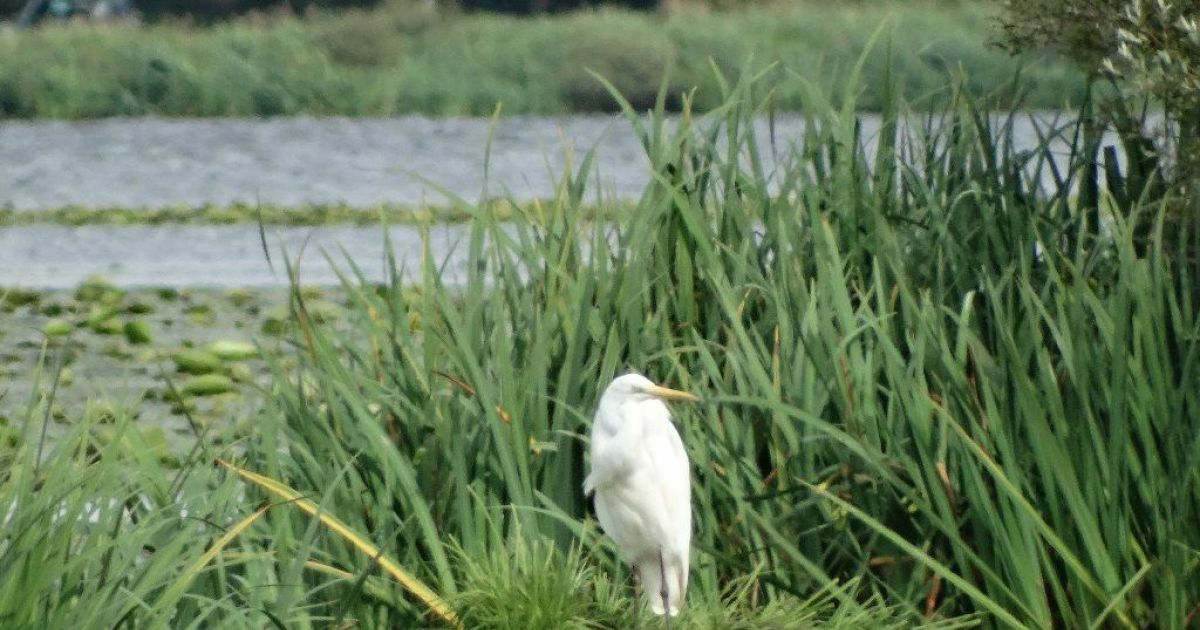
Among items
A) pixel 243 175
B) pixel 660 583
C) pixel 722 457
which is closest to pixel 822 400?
pixel 722 457

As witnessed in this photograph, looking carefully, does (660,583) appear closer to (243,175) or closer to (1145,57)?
(1145,57)

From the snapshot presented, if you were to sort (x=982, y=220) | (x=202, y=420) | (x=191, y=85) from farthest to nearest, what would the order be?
1. (x=191, y=85)
2. (x=202, y=420)
3. (x=982, y=220)

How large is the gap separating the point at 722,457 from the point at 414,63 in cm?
1991

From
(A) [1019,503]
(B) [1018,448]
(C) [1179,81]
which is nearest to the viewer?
(A) [1019,503]

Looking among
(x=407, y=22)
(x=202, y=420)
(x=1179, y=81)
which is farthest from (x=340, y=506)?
(x=407, y=22)

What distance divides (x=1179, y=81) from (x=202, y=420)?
3.27m

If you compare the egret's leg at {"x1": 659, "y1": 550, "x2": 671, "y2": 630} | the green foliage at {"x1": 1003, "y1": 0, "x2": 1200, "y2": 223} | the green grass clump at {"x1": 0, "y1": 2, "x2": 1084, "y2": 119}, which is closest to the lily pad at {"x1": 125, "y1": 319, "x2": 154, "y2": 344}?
the green foliage at {"x1": 1003, "y1": 0, "x2": 1200, "y2": 223}

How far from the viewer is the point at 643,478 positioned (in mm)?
2936

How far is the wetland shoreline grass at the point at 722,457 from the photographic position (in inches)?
124

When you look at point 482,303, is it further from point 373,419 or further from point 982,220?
point 982,220

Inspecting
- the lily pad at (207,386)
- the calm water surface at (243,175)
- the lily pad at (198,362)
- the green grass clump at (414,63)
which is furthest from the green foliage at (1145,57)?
the green grass clump at (414,63)

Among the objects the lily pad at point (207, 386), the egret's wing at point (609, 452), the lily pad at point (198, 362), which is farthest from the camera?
the lily pad at point (198, 362)

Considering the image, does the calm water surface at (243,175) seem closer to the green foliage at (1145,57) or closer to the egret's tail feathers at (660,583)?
the green foliage at (1145,57)

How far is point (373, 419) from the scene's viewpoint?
357cm
